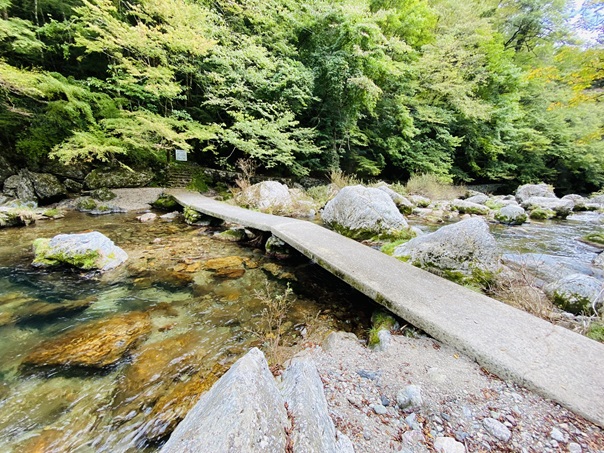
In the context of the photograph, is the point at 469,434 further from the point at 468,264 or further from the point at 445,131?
the point at 445,131

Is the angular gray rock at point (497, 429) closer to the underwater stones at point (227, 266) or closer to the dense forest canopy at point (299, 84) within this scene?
the underwater stones at point (227, 266)

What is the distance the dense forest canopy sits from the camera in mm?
6445

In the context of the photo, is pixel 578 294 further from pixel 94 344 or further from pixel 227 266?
pixel 94 344

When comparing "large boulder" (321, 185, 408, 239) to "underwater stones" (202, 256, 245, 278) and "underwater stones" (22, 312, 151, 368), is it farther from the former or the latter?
"underwater stones" (22, 312, 151, 368)

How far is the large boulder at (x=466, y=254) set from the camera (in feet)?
8.72

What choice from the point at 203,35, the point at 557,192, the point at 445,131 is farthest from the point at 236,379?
the point at 557,192

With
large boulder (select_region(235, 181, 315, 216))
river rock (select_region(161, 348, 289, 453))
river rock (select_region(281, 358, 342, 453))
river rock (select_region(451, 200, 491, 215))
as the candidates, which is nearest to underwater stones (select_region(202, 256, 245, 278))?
river rock (select_region(281, 358, 342, 453))

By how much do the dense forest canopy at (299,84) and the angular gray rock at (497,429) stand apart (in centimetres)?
533

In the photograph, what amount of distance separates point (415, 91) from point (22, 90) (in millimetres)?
13669

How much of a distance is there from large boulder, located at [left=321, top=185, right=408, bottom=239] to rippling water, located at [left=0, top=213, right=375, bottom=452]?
122 centimetres

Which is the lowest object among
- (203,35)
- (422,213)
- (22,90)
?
(422,213)

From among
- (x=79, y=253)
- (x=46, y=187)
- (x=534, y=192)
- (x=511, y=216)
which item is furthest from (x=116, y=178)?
(x=534, y=192)

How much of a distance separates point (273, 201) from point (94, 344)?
5.37 meters

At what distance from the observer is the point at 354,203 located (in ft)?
15.1
